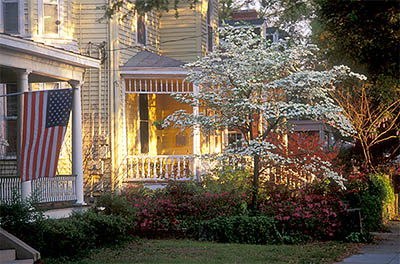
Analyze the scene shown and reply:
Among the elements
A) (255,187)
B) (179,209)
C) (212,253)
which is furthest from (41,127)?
(255,187)

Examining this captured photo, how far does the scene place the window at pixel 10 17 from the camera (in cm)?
2016

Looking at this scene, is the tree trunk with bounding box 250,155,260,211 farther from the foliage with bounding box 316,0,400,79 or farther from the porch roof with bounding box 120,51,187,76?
the porch roof with bounding box 120,51,187,76

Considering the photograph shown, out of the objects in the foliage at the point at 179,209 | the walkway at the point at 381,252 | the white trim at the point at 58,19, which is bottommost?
the walkway at the point at 381,252

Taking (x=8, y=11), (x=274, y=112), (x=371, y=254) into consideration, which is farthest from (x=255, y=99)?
(x=8, y=11)

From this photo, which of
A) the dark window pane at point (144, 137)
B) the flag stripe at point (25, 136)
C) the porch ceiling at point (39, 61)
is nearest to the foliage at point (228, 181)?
the porch ceiling at point (39, 61)

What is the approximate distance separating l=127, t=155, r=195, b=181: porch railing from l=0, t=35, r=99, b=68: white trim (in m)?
4.49

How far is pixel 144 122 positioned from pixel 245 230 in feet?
29.9

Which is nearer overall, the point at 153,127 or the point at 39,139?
the point at 39,139

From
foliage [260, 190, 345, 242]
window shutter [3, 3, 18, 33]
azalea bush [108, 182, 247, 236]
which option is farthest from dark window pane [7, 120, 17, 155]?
foliage [260, 190, 345, 242]

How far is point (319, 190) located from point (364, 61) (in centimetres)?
643

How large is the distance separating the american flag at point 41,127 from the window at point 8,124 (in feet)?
20.7

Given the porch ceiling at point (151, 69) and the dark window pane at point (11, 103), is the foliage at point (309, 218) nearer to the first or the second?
the porch ceiling at point (151, 69)

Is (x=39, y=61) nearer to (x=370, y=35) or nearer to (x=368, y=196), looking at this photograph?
(x=370, y=35)

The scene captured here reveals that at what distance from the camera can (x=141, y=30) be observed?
23.4 m
